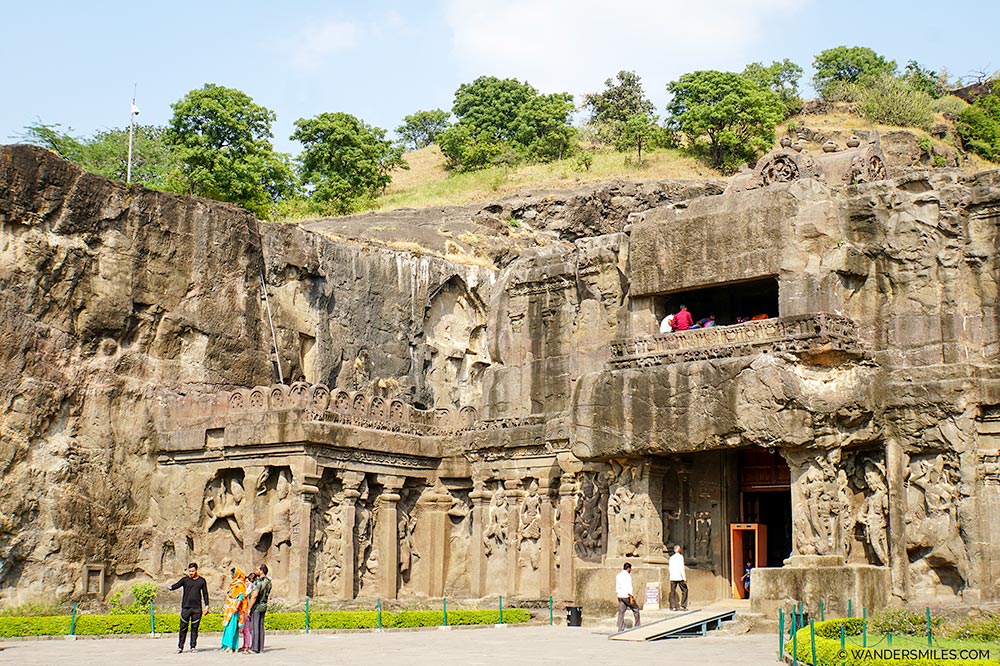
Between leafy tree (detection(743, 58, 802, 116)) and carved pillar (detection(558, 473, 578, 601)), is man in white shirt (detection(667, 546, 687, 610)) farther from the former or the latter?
leafy tree (detection(743, 58, 802, 116))

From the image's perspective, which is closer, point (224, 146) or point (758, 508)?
point (758, 508)

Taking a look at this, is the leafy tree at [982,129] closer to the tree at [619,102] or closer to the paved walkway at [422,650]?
the tree at [619,102]

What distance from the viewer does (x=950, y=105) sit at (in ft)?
232

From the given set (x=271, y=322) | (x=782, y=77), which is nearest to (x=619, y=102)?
(x=782, y=77)

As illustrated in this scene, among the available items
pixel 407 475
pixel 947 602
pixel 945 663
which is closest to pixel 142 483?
pixel 407 475

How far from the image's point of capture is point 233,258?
33.7 meters

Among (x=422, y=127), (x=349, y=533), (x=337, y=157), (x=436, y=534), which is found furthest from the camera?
(x=422, y=127)

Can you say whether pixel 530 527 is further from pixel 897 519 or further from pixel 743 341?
pixel 897 519

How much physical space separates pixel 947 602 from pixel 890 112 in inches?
2055

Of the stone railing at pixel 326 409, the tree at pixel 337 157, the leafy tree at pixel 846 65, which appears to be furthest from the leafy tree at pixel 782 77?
the stone railing at pixel 326 409

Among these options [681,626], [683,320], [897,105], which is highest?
[897,105]

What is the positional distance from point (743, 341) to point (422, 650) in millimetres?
9637

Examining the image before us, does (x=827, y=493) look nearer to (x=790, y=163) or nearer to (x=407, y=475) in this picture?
(x=790, y=163)

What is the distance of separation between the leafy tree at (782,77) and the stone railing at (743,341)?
5124 cm
